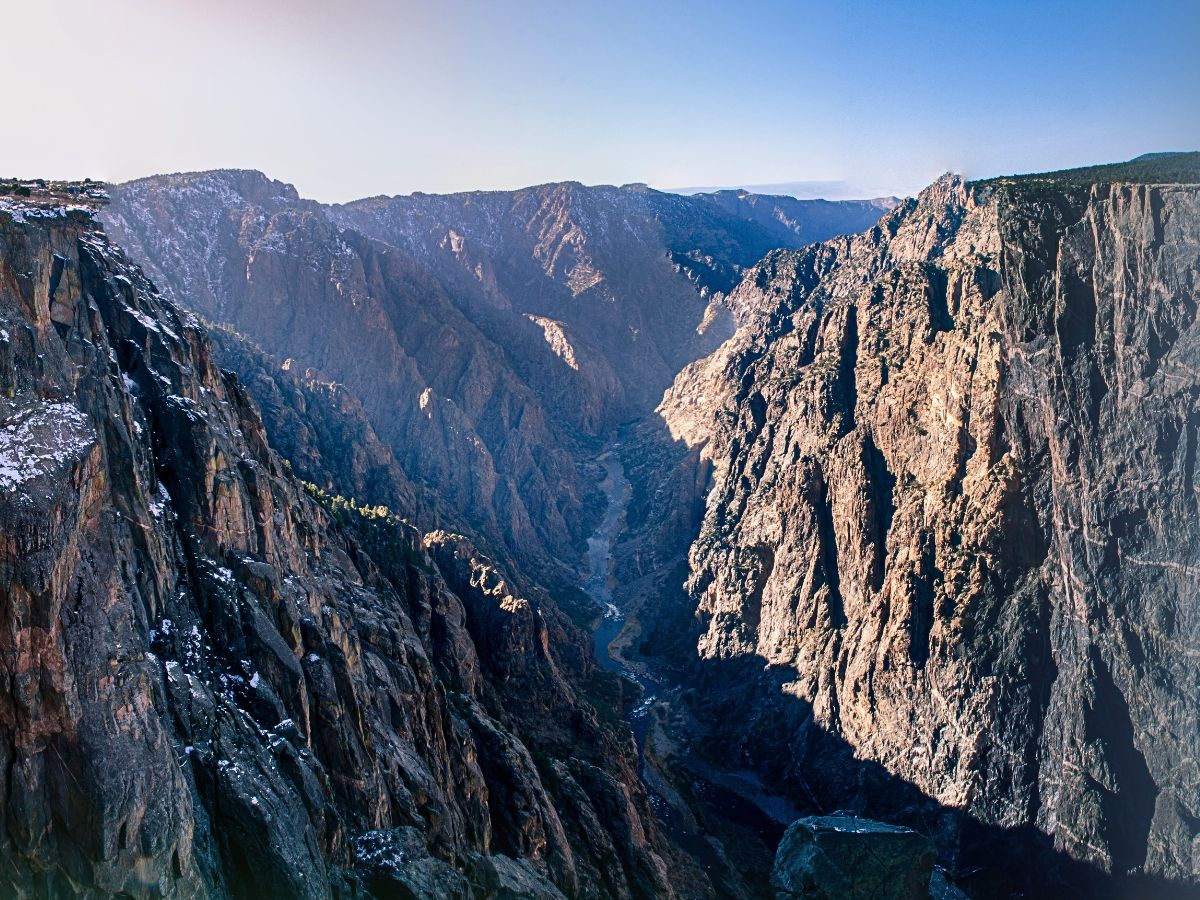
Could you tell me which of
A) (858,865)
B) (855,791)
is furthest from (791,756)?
(858,865)

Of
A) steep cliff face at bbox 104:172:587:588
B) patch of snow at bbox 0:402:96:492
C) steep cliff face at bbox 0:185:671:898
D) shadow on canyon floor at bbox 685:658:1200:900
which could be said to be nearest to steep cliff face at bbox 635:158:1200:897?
shadow on canyon floor at bbox 685:658:1200:900

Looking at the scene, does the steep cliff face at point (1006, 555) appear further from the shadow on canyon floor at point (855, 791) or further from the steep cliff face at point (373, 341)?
the steep cliff face at point (373, 341)

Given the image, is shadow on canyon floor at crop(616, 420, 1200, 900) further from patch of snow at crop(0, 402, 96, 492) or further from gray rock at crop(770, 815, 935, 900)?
patch of snow at crop(0, 402, 96, 492)

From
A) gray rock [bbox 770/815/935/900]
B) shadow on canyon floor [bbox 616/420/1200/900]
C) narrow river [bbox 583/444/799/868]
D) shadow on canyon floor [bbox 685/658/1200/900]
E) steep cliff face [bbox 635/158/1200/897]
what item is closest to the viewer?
gray rock [bbox 770/815/935/900]

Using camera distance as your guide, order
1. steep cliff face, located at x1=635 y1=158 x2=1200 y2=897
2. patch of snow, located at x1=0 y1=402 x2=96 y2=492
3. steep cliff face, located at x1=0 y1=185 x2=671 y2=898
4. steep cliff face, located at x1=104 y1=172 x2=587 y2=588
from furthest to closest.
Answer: steep cliff face, located at x1=104 y1=172 x2=587 y2=588
steep cliff face, located at x1=635 y1=158 x2=1200 y2=897
patch of snow, located at x1=0 y1=402 x2=96 y2=492
steep cliff face, located at x1=0 y1=185 x2=671 y2=898

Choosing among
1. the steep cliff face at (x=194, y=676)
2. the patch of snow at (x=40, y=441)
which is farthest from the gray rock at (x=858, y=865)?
the patch of snow at (x=40, y=441)

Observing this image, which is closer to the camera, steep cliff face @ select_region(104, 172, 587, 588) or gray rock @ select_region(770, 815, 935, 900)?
gray rock @ select_region(770, 815, 935, 900)

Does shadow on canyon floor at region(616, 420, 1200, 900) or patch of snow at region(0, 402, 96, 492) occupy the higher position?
patch of snow at region(0, 402, 96, 492)

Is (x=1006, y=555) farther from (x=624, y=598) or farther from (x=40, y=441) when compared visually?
(x=40, y=441)
